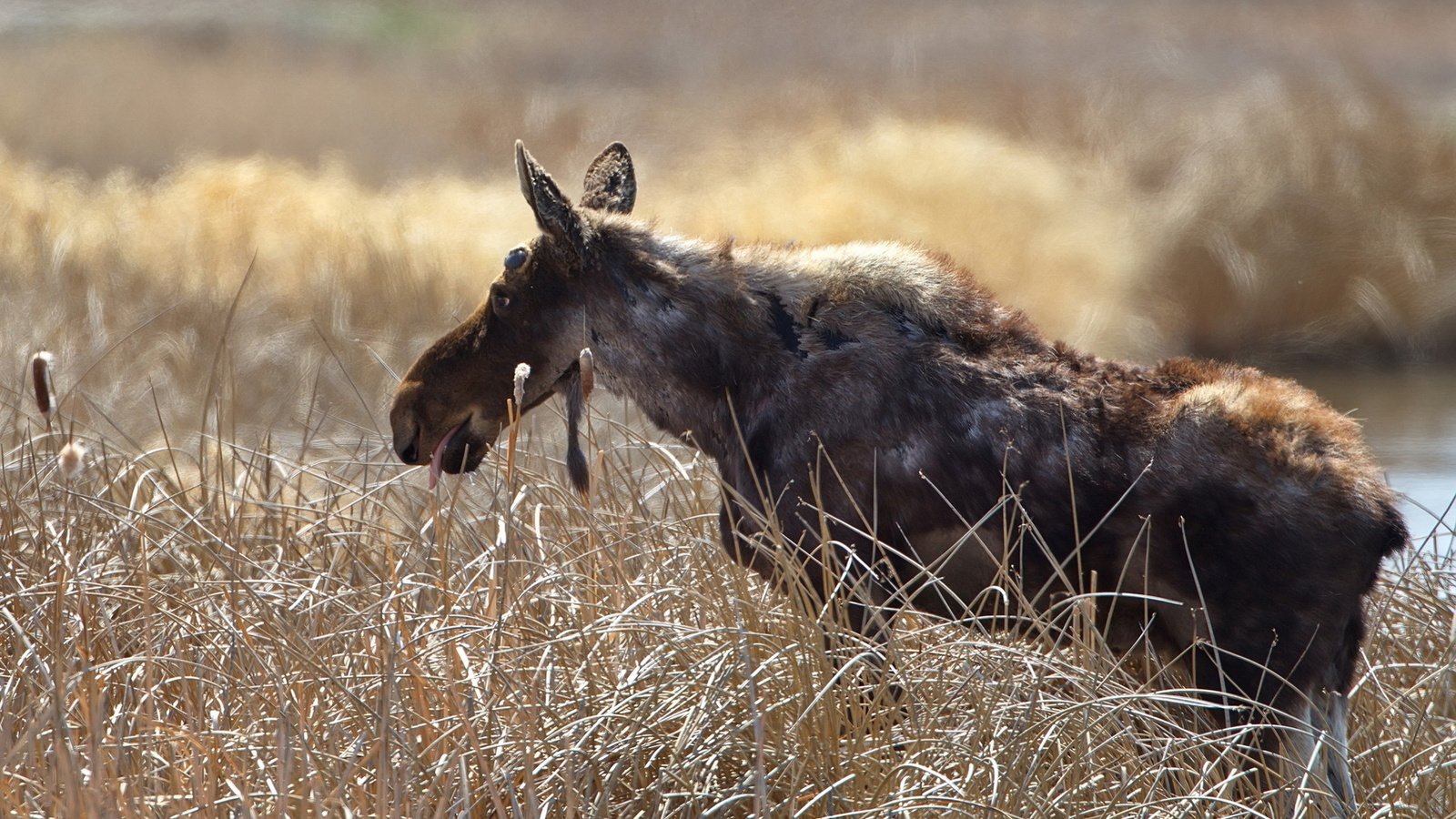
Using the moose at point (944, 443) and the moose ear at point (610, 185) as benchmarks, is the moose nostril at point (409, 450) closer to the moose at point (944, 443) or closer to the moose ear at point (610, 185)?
the moose at point (944, 443)

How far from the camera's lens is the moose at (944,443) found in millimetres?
3875

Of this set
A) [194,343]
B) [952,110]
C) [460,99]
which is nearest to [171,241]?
[194,343]

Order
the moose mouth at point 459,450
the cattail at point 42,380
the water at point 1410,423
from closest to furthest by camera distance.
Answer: the cattail at point 42,380 < the moose mouth at point 459,450 < the water at point 1410,423

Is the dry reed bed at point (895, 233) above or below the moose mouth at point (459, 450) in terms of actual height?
below

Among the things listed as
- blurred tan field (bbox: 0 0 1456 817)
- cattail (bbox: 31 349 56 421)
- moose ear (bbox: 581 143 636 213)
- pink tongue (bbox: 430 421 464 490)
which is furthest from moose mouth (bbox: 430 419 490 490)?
cattail (bbox: 31 349 56 421)

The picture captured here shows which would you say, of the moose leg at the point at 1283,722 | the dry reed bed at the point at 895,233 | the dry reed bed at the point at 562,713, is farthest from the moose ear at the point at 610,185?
the dry reed bed at the point at 895,233

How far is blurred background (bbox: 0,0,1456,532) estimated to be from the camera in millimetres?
10461

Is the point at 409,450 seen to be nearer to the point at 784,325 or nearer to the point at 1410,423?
the point at 784,325

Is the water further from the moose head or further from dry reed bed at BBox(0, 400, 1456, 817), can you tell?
the moose head

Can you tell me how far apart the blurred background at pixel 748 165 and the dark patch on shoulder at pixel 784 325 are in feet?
16.4

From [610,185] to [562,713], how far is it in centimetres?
158

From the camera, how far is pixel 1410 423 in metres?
10.7

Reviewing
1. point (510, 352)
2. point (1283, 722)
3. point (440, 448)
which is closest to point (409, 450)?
point (440, 448)

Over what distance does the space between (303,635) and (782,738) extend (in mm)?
1241
